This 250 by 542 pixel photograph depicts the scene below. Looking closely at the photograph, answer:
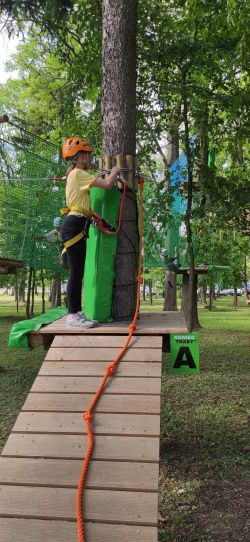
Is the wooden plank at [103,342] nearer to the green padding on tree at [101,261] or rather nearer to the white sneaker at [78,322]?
the white sneaker at [78,322]

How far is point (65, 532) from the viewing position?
1962 mm

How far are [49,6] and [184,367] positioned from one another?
597 cm

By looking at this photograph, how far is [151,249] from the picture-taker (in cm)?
882

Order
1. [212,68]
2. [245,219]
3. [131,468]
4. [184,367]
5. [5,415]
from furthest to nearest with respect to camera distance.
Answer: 1. [245,219]
2. [212,68]
3. [5,415]
4. [184,367]
5. [131,468]

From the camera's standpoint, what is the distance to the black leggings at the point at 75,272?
3541mm

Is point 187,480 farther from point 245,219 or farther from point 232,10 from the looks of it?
point 245,219

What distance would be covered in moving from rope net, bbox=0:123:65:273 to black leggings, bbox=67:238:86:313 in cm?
275

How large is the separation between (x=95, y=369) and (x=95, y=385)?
145mm

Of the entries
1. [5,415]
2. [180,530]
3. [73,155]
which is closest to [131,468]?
[180,530]

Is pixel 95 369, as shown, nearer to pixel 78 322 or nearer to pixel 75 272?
pixel 78 322

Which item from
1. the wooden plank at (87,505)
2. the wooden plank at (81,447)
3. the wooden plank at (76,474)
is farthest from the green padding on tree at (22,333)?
the wooden plank at (87,505)

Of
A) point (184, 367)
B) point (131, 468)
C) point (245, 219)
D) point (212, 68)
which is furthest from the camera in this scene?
point (245, 219)

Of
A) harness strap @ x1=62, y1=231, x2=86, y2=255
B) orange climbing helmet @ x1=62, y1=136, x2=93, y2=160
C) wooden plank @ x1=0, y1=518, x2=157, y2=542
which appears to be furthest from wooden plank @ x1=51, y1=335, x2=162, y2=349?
orange climbing helmet @ x1=62, y1=136, x2=93, y2=160

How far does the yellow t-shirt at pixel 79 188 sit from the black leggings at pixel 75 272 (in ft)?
0.91
